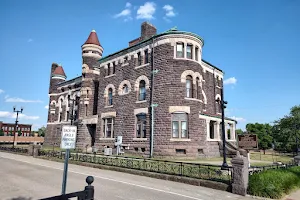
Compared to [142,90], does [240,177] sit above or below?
below

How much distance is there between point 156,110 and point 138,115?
2907mm

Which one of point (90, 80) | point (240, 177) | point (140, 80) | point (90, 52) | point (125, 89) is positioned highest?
point (90, 52)

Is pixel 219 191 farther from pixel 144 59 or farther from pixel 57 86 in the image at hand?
pixel 57 86

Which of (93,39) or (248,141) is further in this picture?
(93,39)

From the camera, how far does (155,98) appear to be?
23.1 m

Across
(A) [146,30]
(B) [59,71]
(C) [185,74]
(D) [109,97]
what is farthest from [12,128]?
(C) [185,74]

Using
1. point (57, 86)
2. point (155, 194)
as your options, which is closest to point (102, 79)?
point (57, 86)

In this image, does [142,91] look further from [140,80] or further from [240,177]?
[240,177]

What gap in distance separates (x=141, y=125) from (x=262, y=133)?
253 feet

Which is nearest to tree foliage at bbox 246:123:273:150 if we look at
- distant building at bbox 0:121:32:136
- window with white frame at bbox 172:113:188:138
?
window with white frame at bbox 172:113:188:138

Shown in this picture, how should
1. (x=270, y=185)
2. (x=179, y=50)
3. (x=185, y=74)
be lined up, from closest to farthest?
(x=270, y=185) → (x=185, y=74) → (x=179, y=50)

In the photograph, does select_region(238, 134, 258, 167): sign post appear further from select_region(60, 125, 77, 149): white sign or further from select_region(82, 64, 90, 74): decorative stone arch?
select_region(82, 64, 90, 74): decorative stone arch

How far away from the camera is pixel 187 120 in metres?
21.8

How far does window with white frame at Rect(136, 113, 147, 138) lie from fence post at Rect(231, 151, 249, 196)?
15.1 metres
